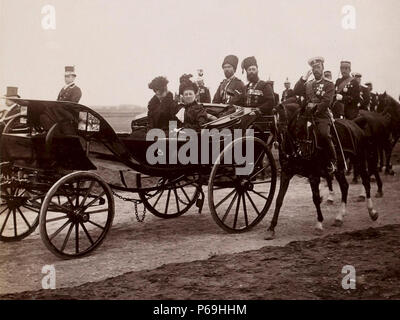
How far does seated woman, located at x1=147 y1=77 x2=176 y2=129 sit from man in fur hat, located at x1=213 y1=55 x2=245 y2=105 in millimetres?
913

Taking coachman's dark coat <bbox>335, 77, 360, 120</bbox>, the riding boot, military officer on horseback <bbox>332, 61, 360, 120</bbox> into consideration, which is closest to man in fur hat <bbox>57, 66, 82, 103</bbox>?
the riding boot

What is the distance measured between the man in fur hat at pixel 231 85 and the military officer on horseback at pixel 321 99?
832 mm

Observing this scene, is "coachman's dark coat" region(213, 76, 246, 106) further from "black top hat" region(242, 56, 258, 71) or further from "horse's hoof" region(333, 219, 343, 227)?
"horse's hoof" region(333, 219, 343, 227)

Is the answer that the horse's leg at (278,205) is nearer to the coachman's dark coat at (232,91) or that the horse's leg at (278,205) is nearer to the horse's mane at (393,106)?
the coachman's dark coat at (232,91)

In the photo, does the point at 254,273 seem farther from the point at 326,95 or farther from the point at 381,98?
the point at 381,98

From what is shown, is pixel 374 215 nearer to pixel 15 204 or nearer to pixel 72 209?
Answer: pixel 72 209

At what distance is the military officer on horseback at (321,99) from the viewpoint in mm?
6297

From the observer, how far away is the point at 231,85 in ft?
22.9

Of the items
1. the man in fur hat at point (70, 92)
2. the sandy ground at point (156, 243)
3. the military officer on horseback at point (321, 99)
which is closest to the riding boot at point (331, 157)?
the military officer on horseback at point (321, 99)

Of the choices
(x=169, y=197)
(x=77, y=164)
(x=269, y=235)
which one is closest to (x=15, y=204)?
(x=77, y=164)

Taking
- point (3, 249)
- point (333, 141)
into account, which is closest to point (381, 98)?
point (333, 141)

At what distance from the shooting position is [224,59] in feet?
22.9

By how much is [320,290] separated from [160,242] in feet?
7.00
